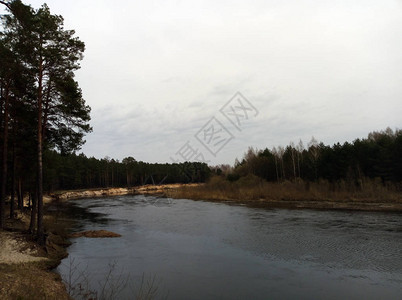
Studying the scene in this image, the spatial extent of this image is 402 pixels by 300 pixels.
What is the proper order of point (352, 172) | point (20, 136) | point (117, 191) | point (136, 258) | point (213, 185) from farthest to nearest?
point (117, 191) < point (213, 185) < point (352, 172) < point (20, 136) < point (136, 258)

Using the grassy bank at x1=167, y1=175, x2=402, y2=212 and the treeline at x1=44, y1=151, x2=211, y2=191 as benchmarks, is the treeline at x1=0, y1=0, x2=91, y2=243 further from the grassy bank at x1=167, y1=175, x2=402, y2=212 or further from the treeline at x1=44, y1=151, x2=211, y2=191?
the treeline at x1=44, y1=151, x2=211, y2=191

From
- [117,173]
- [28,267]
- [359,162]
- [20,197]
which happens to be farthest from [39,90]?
[117,173]

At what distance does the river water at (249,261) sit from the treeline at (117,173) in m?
75.3

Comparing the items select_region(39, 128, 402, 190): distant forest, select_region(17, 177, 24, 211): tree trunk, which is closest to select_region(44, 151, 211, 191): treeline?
select_region(39, 128, 402, 190): distant forest

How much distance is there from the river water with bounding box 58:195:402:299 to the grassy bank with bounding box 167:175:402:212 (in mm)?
14212

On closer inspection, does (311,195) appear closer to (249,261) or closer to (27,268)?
(249,261)

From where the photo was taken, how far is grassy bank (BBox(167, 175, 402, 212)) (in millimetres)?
44562

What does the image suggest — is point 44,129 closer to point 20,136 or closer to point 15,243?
point 20,136

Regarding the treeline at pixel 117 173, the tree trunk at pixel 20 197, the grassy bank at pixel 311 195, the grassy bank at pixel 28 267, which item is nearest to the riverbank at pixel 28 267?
the grassy bank at pixel 28 267

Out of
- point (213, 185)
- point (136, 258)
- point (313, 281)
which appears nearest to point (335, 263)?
point (313, 281)

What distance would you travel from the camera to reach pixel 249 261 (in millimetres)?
18344

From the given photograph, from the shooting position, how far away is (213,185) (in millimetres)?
75000

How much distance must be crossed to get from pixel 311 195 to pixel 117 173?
327 ft

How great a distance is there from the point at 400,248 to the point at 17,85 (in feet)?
92.4
